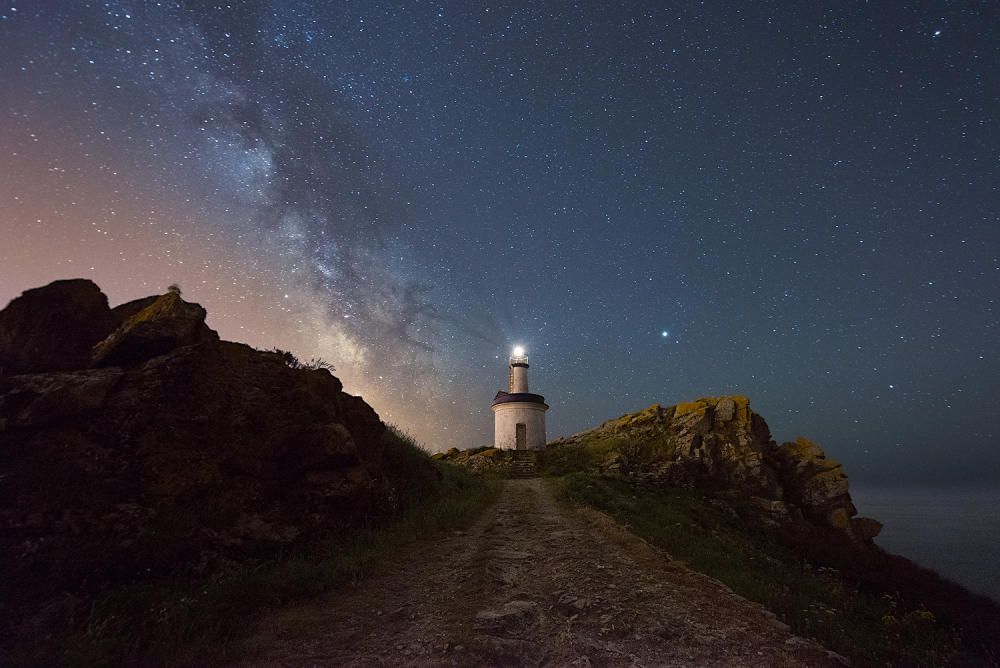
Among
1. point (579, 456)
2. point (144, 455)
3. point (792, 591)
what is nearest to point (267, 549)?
point (144, 455)

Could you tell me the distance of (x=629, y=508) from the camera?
A: 18.4 meters

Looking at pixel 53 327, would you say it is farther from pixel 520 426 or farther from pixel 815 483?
pixel 815 483

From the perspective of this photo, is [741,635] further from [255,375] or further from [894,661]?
[255,375]

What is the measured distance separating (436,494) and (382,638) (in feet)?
32.5

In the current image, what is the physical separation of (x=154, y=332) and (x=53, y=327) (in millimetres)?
1831

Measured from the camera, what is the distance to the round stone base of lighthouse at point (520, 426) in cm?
4366

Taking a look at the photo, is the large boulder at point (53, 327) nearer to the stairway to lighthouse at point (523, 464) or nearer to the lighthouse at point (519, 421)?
the stairway to lighthouse at point (523, 464)

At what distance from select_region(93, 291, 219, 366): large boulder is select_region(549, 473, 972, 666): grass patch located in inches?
478

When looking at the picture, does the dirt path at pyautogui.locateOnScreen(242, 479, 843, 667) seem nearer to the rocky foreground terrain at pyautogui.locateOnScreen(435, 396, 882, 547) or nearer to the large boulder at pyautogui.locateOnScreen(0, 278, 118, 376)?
the large boulder at pyautogui.locateOnScreen(0, 278, 118, 376)

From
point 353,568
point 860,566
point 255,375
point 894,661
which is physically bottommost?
point 860,566

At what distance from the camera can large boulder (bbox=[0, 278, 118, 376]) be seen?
808 cm

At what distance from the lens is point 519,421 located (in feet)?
145

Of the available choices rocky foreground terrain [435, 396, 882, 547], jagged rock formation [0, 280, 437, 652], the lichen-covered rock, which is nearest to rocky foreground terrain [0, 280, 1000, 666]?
jagged rock formation [0, 280, 437, 652]

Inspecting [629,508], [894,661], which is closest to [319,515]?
[894,661]
